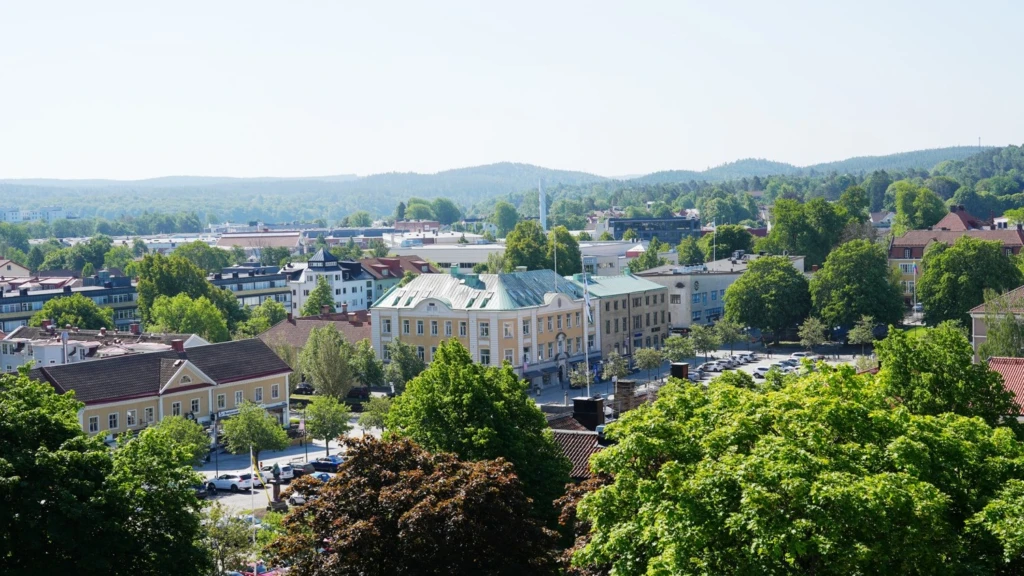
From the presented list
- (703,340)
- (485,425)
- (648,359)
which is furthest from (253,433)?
(703,340)

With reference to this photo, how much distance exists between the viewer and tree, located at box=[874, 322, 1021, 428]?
31672 millimetres

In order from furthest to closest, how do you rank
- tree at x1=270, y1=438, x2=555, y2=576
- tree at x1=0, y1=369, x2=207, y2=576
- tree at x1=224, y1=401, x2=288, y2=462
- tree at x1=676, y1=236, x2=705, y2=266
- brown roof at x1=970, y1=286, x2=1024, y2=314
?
tree at x1=676, y1=236, x2=705, y2=266 < brown roof at x1=970, y1=286, x2=1024, y2=314 < tree at x1=224, y1=401, x2=288, y2=462 < tree at x1=270, y1=438, x2=555, y2=576 < tree at x1=0, y1=369, x2=207, y2=576

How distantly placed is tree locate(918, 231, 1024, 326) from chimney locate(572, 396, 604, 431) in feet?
170

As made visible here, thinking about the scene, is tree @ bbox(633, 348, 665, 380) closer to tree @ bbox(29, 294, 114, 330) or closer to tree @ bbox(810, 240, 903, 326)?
tree @ bbox(810, 240, 903, 326)

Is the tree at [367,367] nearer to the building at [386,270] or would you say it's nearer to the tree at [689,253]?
the building at [386,270]

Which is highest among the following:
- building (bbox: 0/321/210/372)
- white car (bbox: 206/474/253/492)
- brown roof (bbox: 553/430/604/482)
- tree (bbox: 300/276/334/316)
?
brown roof (bbox: 553/430/604/482)

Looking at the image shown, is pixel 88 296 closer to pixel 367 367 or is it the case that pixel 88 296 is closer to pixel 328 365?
pixel 367 367

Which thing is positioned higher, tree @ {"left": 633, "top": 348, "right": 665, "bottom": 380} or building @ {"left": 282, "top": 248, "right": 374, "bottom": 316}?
building @ {"left": 282, "top": 248, "right": 374, "bottom": 316}

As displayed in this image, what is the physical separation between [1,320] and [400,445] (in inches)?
3238

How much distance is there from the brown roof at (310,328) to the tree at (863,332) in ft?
104

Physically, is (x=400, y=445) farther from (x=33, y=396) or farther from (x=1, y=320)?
(x=1, y=320)

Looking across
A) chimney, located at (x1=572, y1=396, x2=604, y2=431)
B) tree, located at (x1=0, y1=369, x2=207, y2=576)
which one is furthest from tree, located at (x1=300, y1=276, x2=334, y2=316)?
tree, located at (x1=0, y1=369, x2=207, y2=576)

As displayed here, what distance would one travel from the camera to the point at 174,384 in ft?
199

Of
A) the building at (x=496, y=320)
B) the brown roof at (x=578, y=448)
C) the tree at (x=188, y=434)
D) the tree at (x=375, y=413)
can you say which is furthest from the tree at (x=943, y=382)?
the building at (x=496, y=320)
